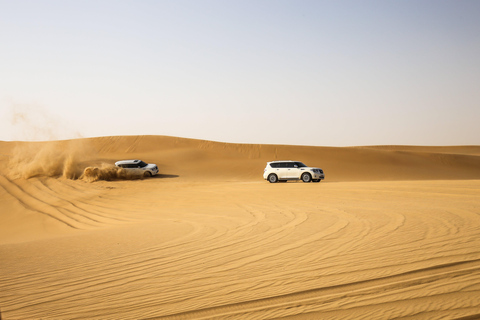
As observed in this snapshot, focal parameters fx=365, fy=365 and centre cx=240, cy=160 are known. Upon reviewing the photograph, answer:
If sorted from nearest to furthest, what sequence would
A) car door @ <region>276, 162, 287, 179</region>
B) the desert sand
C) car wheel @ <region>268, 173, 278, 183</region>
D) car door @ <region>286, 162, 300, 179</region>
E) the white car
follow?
the desert sand → car door @ <region>286, 162, 300, 179</region> → car door @ <region>276, 162, 287, 179</region> → car wheel @ <region>268, 173, 278, 183</region> → the white car

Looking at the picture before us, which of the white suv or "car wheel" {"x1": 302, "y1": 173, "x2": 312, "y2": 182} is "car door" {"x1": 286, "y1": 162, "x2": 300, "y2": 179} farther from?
"car wheel" {"x1": 302, "y1": 173, "x2": 312, "y2": 182}

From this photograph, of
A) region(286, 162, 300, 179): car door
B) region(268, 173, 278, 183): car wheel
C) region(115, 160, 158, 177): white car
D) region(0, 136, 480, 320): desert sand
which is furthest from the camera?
region(115, 160, 158, 177): white car

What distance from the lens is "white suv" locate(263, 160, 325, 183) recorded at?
72.5ft

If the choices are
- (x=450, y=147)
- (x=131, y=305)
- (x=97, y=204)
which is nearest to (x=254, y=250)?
(x=131, y=305)

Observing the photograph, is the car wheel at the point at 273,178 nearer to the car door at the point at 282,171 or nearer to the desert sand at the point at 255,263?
the car door at the point at 282,171

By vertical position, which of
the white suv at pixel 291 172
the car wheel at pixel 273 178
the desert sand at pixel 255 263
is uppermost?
the white suv at pixel 291 172

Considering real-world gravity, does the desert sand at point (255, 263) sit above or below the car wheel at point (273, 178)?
below

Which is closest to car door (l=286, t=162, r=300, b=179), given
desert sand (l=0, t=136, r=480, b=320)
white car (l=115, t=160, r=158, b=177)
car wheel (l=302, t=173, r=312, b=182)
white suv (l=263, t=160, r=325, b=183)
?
white suv (l=263, t=160, r=325, b=183)

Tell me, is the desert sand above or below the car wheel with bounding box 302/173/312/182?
below

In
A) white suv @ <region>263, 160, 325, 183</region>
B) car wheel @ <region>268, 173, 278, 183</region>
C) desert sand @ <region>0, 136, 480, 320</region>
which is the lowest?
desert sand @ <region>0, 136, 480, 320</region>

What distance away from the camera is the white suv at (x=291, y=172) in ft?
72.5

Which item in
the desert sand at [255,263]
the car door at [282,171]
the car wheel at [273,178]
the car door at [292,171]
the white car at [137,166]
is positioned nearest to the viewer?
the desert sand at [255,263]

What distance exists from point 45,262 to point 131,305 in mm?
2744

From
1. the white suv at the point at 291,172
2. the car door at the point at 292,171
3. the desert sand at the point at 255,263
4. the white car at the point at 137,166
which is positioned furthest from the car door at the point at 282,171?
the white car at the point at 137,166
